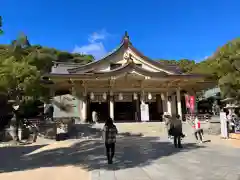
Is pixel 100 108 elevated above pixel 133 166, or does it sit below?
above

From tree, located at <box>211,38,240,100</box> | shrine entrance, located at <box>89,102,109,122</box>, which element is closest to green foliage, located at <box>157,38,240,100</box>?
tree, located at <box>211,38,240,100</box>

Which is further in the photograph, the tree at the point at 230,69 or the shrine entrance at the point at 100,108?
the shrine entrance at the point at 100,108

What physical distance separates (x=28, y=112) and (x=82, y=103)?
5.77m

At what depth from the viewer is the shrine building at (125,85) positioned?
2172 cm

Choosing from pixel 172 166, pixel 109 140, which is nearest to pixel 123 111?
pixel 109 140

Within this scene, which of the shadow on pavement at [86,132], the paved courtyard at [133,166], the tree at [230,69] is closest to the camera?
the paved courtyard at [133,166]

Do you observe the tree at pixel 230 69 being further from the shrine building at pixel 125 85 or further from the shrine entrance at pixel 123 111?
the shrine entrance at pixel 123 111

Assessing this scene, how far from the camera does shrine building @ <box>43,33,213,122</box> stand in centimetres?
2172

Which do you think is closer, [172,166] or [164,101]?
[172,166]

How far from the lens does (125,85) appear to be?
23.4 meters

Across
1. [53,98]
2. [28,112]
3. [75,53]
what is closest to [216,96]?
[53,98]

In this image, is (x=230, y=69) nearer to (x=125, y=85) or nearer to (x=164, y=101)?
(x=164, y=101)

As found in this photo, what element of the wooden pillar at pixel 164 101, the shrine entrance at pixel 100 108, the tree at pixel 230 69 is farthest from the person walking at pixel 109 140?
the tree at pixel 230 69

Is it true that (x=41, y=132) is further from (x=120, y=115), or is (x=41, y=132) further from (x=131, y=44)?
(x=131, y=44)
